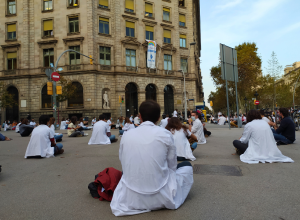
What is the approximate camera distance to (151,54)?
33.0m

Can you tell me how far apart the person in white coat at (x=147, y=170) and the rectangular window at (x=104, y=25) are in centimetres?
3047

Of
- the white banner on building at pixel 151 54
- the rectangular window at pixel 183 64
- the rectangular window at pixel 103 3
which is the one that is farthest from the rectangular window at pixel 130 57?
the rectangular window at pixel 183 64

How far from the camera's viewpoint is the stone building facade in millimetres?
30375

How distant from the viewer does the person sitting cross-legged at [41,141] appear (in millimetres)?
7272

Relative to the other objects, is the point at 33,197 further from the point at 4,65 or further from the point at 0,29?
the point at 0,29

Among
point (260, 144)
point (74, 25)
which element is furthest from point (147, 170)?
point (74, 25)

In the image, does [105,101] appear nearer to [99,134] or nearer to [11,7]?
[11,7]

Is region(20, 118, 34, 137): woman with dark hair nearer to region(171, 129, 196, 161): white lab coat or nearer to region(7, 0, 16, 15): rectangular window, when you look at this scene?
region(171, 129, 196, 161): white lab coat

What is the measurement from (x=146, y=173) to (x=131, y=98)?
30.8m

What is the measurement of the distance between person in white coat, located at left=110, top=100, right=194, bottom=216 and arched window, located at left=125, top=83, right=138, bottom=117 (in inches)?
1184

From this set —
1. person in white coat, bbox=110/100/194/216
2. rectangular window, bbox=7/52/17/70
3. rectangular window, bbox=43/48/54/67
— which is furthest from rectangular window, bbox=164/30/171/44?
person in white coat, bbox=110/100/194/216

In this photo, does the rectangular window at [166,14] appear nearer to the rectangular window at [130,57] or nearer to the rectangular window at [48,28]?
the rectangular window at [130,57]

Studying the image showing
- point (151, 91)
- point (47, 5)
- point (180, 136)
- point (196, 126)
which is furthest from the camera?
point (151, 91)

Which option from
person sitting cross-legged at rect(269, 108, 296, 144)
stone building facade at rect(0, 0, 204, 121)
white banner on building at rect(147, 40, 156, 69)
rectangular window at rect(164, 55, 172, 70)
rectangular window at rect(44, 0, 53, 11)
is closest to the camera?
person sitting cross-legged at rect(269, 108, 296, 144)
